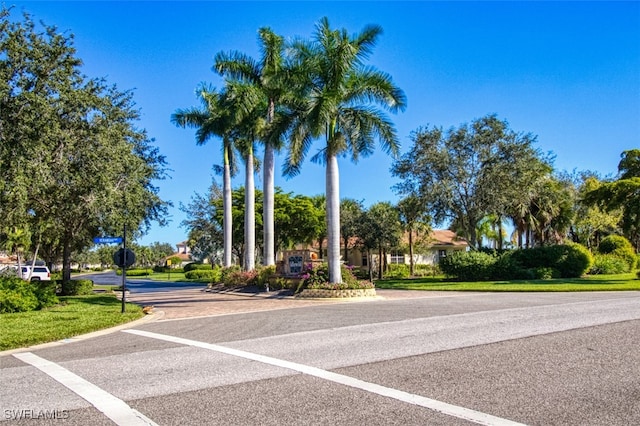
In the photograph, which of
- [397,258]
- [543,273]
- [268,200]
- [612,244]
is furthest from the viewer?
[397,258]

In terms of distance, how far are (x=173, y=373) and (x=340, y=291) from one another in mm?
13583

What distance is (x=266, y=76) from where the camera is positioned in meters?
27.5

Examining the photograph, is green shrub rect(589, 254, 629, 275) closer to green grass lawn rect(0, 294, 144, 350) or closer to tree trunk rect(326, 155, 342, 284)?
tree trunk rect(326, 155, 342, 284)

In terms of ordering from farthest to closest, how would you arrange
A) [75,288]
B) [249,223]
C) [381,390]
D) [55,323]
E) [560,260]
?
[560,260] → [249,223] → [75,288] → [55,323] → [381,390]

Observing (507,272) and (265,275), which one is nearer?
(265,275)

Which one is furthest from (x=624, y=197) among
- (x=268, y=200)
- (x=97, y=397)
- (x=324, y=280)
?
(x=97, y=397)

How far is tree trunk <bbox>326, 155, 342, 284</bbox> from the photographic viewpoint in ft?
68.9

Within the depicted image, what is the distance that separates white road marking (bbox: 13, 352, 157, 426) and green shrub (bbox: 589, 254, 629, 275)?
36.9 meters

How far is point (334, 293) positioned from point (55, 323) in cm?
1039

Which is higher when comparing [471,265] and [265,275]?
[471,265]

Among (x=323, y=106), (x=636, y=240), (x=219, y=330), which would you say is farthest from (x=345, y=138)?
(x=636, y=240)

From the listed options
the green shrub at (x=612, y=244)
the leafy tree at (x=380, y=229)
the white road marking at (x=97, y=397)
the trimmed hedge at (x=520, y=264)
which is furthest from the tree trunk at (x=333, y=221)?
the green shrub at (x=612, y=244)

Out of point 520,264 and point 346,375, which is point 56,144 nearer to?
point 346,375

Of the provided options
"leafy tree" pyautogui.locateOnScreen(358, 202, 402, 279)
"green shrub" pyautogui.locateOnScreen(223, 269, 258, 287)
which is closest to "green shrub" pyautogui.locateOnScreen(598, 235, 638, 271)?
"leafy tree" pyautogui.locateOnScreen(358, 202, 402, 279)
